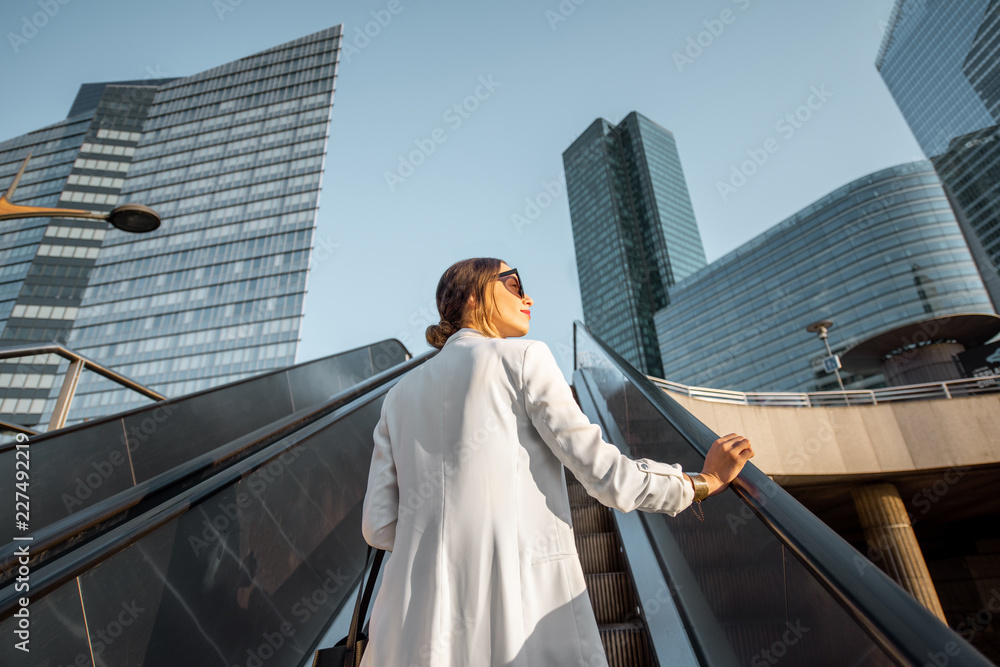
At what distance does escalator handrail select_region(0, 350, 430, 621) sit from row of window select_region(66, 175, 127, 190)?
266ft

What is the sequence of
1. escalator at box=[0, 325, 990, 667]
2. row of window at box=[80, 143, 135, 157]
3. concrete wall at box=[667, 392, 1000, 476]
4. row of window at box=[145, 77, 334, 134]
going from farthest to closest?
1. row of window at box=[80, 143, 135, 157]
2. row of window at box=[145, 77, 334, 134]
3. concrete wall at box=[667, 392, 1000, 476]
4. escalator at box=[0, 325, 990, 667]

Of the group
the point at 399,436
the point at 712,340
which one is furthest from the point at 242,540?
the point at 712,340

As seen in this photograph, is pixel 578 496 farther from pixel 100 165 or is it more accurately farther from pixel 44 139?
pixel 44 139

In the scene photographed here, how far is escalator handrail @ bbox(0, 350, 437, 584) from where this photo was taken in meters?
1.30

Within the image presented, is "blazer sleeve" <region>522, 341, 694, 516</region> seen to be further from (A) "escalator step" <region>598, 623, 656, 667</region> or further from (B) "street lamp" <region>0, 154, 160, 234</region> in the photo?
(B) "street lamp" <region>0, 154, 160, 234</region>

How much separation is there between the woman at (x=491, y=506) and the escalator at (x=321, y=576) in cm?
39

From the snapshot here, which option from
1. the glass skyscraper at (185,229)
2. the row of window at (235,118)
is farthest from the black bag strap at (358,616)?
the row of window at (235,118)

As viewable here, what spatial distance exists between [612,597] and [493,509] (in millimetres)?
2167

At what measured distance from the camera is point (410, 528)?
113 centimetres

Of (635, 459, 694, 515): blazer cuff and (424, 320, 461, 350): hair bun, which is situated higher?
(424, 320, 461, 350): hair bun

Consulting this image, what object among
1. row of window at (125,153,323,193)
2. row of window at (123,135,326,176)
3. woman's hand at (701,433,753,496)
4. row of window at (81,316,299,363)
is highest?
row of window at (123,135,326,176)

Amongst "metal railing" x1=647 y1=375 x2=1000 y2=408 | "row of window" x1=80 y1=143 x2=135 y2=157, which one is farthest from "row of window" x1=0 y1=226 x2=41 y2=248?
"metal railing" x1=647 y1=375 x2=1000 y2=408

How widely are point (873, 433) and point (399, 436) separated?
39.7 feet

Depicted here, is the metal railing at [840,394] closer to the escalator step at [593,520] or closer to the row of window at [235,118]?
the escalator step at [593,520]
